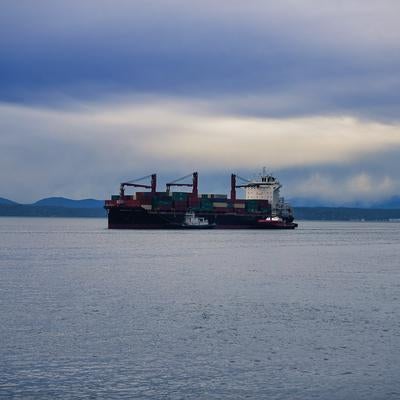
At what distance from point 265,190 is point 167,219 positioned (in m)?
26.4

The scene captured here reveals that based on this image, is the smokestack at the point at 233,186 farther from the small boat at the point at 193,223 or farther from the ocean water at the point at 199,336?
the ocean water at the point at 199,336

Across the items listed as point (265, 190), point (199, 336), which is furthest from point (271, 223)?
point (199, 336)

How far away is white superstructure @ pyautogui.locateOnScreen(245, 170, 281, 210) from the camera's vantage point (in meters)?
145

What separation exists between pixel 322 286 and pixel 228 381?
22384 mm

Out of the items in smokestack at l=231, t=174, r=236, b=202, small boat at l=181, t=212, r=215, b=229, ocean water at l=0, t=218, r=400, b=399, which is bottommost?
ocean water at l=0, t=218, r=400, b=399

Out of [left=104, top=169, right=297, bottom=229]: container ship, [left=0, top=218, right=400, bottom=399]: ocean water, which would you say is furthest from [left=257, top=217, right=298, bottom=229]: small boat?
[left=0, top=218, right=400, bottom=399]: ocean water

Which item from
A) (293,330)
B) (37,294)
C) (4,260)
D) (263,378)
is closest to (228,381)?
(263,378)

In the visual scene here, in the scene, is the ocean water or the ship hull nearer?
the ocean water

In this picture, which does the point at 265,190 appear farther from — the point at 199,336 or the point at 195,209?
the point at 199,336

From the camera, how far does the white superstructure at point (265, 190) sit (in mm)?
145125

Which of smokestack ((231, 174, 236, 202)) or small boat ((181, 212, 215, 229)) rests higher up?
smokestack ((231, 174, 236, 202))

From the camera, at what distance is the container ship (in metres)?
125

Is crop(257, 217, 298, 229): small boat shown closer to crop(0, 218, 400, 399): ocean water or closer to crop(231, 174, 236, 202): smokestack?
crop(231, 174, 236, 202): smokestack

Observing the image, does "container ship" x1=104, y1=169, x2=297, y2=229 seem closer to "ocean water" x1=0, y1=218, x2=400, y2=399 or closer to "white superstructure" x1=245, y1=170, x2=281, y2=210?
"white superstructure" x1=245, y1=170, x2=281, y2=210
